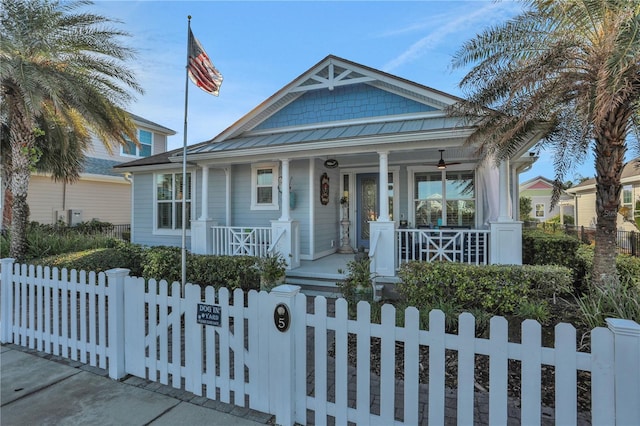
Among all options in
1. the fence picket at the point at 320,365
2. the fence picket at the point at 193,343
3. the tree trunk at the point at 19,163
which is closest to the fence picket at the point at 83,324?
the fence picket at the point at 193,343

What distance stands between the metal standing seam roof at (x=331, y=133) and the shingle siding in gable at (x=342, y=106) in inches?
13.8

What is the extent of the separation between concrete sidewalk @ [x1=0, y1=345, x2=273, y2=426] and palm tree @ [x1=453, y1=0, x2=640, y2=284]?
526 centimetres

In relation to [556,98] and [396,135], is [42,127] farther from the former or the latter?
[556,98]

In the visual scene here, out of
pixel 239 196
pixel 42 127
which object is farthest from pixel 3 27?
pixel 239 196

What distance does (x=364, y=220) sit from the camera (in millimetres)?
10172

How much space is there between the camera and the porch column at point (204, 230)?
891 cm

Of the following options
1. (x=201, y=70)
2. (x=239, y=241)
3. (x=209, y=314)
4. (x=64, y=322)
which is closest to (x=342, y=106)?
(x=201, y=70)

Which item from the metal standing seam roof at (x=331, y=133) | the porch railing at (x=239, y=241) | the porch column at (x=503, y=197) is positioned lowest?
the porch railing at (x=239, y=241)

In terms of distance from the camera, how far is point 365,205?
10148mm

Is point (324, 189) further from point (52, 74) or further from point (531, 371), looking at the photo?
point (531, 371)

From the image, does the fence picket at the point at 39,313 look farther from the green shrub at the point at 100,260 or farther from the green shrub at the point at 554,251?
the green shrub at the point at 554,251

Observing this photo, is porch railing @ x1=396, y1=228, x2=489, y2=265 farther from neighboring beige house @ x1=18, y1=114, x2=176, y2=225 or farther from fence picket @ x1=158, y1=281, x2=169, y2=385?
neighboring beige house @ x1=18, y1=114, x2=176, y2=225

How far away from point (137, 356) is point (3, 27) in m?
7.69

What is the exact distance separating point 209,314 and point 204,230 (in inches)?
245
